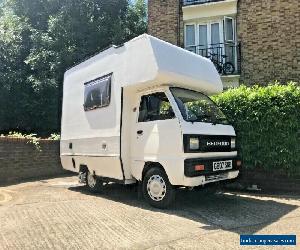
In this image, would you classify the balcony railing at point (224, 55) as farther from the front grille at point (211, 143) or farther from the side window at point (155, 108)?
the side window at point (155, 108)

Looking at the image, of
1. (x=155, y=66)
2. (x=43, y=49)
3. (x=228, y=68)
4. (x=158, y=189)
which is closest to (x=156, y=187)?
(x=158, y=189)

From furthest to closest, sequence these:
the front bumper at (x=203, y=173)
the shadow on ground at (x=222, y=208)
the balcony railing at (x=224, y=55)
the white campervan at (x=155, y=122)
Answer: the balcony railing at (x=224, y=55) < the white campervan at (x=155, y=122) < the front bumper at (x=203, y=173) < the shadow on ground at (x=222, y=208)

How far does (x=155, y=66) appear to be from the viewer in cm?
752

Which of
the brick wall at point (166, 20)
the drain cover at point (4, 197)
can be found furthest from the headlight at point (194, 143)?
the brick wall at point (166, 20)

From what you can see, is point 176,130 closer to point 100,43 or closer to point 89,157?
point 89,157

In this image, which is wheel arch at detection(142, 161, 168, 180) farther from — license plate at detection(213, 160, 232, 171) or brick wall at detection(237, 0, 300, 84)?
brick wall at detection(237, 0, 300, 84)

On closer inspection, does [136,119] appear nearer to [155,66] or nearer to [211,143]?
[155,66]

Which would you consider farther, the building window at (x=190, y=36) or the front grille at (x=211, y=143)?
the building window at (x=190, y=36)

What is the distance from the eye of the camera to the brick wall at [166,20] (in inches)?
684

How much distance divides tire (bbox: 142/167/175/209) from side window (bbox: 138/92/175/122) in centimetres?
105

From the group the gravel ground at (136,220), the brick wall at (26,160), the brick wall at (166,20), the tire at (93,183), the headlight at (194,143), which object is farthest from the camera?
the brick wall at (166,20)

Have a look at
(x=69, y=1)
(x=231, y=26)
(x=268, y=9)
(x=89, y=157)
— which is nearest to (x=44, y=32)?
(x=69, y=1)

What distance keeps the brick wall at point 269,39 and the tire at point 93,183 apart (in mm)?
8502

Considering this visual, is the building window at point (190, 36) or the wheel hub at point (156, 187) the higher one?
the building window at point (190, 36)
